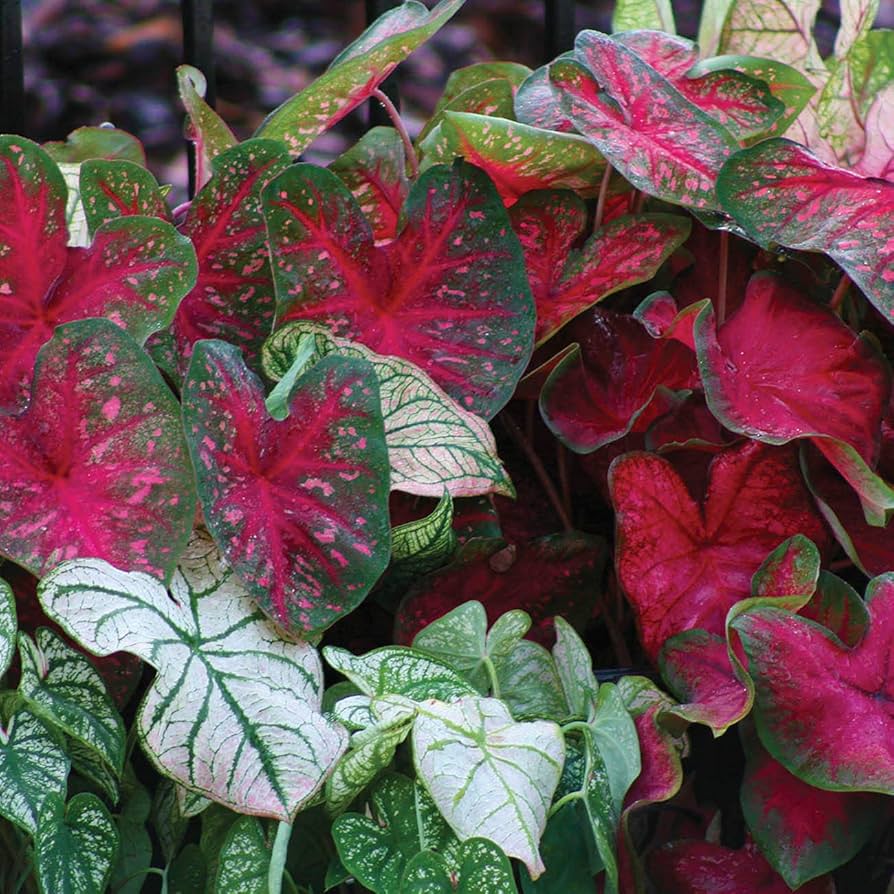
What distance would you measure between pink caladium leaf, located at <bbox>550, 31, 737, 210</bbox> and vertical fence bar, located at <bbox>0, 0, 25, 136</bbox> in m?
0.63

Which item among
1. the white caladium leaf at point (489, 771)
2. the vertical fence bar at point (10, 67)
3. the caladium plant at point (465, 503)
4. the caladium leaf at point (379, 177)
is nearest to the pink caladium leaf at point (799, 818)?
the caladium plant at point (465, 503)

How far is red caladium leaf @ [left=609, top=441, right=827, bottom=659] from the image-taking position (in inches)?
29.9

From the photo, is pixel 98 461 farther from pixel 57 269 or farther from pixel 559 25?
pixel 559 25

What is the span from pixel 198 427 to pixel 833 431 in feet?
1.30

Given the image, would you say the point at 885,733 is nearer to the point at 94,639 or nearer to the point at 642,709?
the point at 642,709

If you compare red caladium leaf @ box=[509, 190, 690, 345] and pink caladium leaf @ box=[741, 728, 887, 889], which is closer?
pink caladium leaf @ box=[741, 728, 887, 889]

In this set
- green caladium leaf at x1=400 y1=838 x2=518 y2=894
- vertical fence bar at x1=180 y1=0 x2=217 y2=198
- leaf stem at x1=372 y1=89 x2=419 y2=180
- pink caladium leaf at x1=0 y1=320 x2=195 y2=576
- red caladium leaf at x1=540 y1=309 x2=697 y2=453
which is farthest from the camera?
vertical fence bar at x1=180 y1=0 x2=217 y2=198

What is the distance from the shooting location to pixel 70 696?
67 centimetres

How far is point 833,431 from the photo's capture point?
0.77 m

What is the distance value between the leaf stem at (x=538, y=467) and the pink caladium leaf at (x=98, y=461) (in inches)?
10.7

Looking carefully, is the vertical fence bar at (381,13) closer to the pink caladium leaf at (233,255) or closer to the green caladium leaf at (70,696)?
the pink caladium leaf at (233,255)

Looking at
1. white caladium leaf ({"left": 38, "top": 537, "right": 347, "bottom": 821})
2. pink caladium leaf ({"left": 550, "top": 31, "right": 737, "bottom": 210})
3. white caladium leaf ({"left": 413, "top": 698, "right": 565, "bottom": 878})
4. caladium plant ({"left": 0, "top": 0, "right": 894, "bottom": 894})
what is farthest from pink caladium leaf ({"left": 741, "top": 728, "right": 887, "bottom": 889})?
pink caladium leaf ({"left": 550, "top": 31, "right": 737, "bottom": 210})

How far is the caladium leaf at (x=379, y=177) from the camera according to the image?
0.95 metres

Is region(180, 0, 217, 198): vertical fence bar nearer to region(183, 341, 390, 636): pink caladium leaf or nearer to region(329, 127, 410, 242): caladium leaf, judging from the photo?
region(329, 127, 410, 242): caladium leaf
